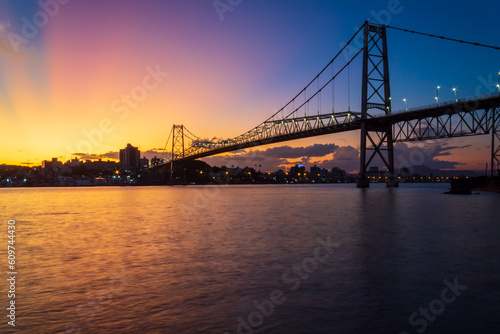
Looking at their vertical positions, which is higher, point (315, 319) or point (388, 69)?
point (388, 69)

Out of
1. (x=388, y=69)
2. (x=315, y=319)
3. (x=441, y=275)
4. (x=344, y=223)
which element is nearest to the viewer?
(x=315, y=319)

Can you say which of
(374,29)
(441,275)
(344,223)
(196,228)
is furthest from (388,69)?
(441,275)

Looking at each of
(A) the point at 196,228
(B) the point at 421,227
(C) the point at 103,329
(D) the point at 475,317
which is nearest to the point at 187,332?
(C) the point at 103,329

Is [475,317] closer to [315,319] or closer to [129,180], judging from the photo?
[315,319]

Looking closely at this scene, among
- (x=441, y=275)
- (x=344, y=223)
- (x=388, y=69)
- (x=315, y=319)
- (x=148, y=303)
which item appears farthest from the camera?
(x=388, y=69)

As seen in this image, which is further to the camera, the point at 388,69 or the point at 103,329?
the point at 388,69

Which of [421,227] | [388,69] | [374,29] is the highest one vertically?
[374,29]

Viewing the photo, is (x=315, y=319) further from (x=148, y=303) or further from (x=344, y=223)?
(x=344, y=223)

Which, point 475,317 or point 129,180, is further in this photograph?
point 129,180

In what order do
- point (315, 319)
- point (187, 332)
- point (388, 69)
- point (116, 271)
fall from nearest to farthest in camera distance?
point (187, 332) → point (315, 319) → point (116, 271) → point (388, 69)

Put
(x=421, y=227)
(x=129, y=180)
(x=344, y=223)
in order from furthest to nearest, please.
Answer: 1. (x=129, y=180)
2. (x=344, y=223)
3. (x=421, y=227)
